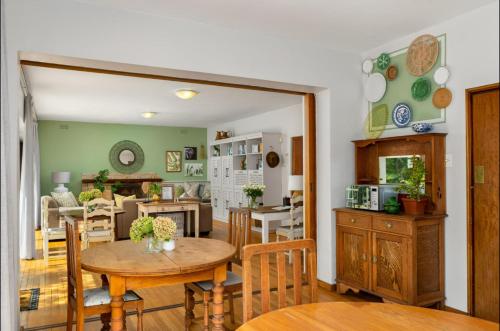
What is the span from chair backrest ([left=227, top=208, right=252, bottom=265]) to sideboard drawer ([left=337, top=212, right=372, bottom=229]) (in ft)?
3.51

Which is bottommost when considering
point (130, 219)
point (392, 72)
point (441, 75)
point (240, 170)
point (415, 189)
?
point (130, 219)

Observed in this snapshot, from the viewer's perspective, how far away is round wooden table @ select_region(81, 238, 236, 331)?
2297mm

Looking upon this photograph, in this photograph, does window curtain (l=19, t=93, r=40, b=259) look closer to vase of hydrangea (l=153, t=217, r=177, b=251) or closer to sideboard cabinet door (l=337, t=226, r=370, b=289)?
vase of hydrangea (l=153, t=217, r=177, b=251)

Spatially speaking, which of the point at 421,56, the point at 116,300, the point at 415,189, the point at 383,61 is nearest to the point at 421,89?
the point at 383,61

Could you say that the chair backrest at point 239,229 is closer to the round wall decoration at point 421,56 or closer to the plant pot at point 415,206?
the plant pot at point 415,206

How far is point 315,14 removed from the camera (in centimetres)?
319

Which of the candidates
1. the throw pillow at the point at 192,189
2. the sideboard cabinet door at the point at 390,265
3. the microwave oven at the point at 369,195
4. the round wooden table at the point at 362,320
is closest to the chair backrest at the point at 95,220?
the microwave oven at the point at 369,195

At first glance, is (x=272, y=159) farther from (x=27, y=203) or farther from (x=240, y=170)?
(x=27, y=203)

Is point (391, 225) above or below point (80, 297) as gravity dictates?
above

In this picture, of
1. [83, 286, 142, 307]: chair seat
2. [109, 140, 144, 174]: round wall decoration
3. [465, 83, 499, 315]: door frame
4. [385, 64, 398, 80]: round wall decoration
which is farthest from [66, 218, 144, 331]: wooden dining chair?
[109, 140, 144, 174]: round wall decoration

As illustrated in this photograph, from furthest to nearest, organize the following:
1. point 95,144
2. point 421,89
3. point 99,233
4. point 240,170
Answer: point 95,144 < point 240,170 < point 99,233 < point 421,89

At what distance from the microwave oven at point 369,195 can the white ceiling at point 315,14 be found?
4.67ft

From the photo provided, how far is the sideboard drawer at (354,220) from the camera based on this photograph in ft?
11.8

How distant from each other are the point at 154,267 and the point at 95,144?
315 inches
